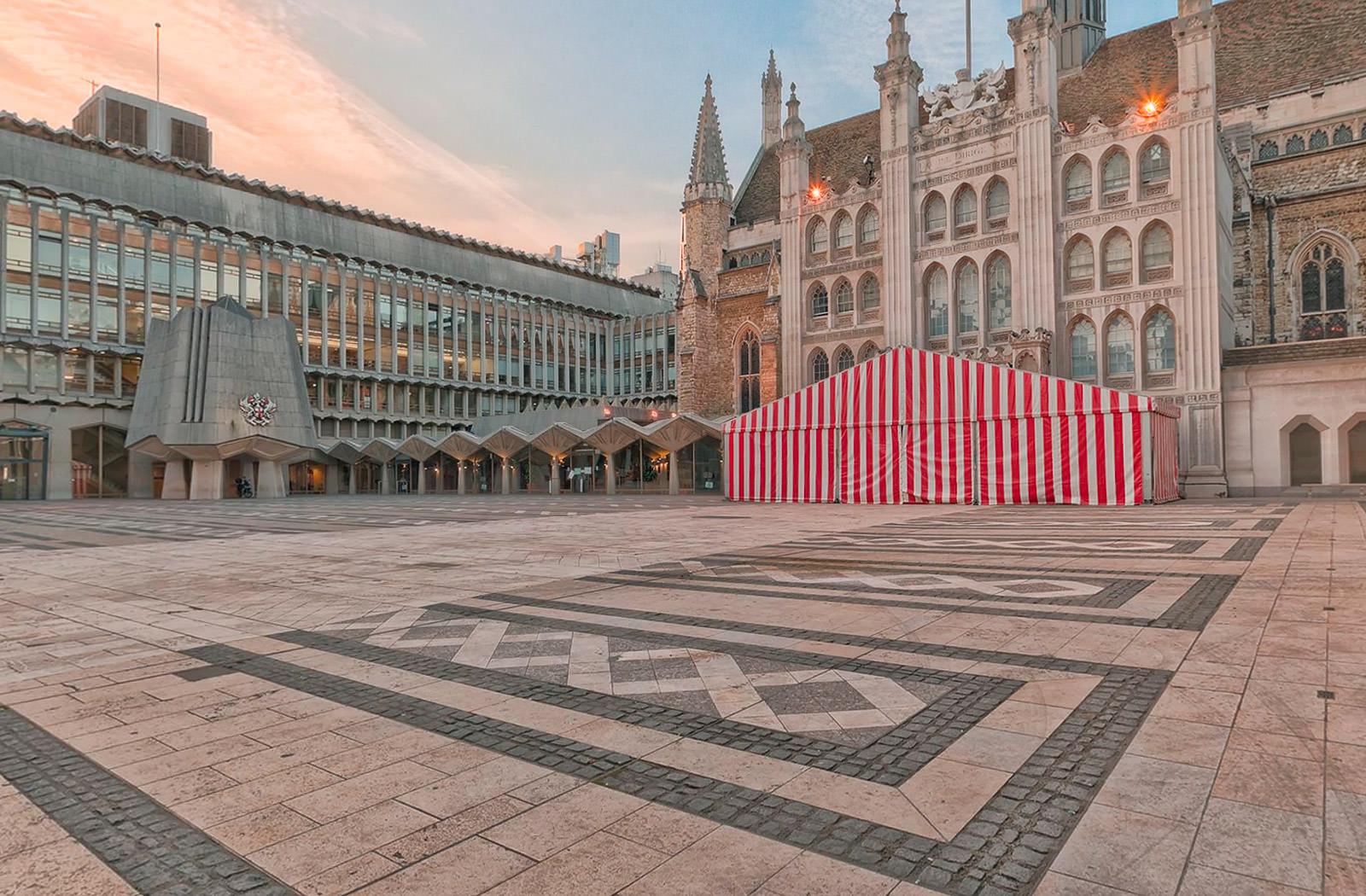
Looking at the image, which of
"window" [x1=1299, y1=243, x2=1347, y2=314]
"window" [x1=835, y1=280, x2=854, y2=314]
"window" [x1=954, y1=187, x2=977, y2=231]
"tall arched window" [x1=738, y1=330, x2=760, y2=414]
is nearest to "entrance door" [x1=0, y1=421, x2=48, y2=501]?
"tall arched window" [x1=738, y1=330, x2=760, y2=414]

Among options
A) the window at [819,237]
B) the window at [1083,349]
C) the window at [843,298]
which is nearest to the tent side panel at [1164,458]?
the window at [1083,349]

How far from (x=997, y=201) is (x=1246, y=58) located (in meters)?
15.9

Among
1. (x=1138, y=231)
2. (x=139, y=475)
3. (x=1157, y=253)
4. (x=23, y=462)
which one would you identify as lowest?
(x=139, y=475)

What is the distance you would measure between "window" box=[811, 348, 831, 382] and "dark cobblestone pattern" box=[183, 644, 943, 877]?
3690 cm

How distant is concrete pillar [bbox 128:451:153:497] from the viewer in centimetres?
4700

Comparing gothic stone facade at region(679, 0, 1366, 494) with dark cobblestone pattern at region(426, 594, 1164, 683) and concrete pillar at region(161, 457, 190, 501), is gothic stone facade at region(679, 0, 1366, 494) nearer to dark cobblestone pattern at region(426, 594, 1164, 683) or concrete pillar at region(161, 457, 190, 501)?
dark cobblestone pattern at region(426, 594, 1164, 683)

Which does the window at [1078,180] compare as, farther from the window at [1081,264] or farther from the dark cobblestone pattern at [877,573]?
the dark cobblestone pattern at [877,573]

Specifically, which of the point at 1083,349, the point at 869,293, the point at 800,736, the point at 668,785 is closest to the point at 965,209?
the point at 869,293

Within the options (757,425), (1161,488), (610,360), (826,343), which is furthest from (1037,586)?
(610,360)

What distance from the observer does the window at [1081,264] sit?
32438mm

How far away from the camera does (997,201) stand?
35000mm

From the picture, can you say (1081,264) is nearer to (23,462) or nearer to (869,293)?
(869,293)

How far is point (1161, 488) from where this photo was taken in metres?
23.8

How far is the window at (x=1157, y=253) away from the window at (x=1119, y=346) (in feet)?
6.35
